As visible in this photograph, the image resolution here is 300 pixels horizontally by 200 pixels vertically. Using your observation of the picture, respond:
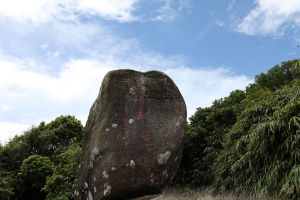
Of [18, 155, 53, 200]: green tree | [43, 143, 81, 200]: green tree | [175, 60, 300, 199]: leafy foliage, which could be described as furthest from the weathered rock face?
[18, 155, 53, 200]: green tree

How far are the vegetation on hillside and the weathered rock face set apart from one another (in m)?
1.45

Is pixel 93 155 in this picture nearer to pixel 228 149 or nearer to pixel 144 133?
pixel 144 133

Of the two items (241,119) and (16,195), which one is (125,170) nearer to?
(241,119)

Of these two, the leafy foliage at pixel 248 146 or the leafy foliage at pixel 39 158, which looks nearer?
the leafy foliage at pixel 248 146

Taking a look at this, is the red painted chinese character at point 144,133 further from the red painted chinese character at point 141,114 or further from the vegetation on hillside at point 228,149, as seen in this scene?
the vegetation on hillside at point 228,149

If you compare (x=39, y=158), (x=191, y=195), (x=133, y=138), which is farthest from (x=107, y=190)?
(x=39, y=158)

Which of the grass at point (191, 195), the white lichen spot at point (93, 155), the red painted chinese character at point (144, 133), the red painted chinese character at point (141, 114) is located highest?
the red painted chinese character at point (141, 114)

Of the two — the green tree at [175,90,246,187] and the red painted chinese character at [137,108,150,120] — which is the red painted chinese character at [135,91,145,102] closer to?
the red painted chinese character at [137,108,150,120]

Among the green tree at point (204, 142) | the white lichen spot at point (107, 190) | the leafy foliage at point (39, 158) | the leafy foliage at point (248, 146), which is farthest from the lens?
the leafy foliage at point (39, 158)

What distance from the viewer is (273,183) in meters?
4.23

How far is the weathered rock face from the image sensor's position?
4109 mm

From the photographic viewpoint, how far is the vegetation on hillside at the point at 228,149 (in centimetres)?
427

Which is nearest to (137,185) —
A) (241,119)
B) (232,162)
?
(232,162)

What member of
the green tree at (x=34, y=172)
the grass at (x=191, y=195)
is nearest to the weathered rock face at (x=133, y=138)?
the grass at (x=191, y=195)
